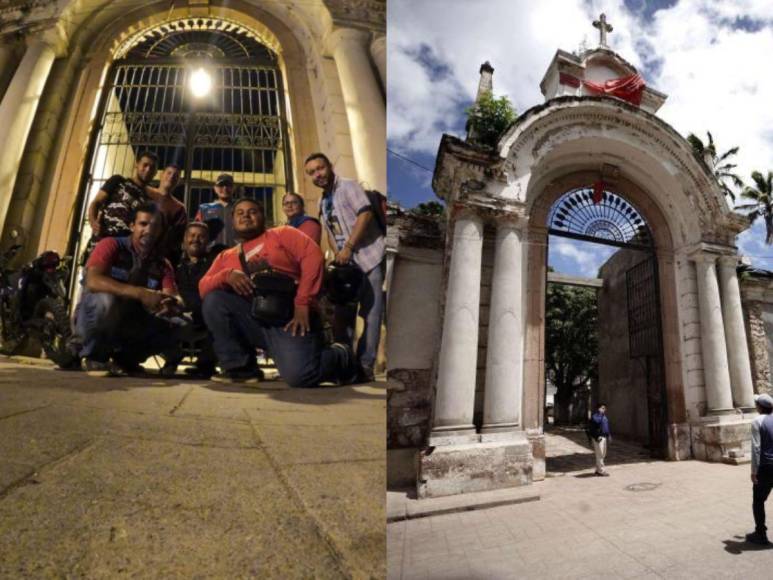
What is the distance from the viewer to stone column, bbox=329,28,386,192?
103 inches

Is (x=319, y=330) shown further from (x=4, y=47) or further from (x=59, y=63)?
(x=4, y=47)

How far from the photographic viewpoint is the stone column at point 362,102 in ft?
8.55

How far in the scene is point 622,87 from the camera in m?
6.79

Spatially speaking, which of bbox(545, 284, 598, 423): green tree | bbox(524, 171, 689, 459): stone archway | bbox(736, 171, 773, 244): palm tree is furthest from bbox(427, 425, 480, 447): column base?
bbox(545, 284, 598, 423): green tree

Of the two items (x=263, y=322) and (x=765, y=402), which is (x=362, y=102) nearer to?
(x=263, y=322)

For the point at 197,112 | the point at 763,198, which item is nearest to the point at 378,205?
the point at 197,112

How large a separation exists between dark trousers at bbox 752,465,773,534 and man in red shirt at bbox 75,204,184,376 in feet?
13.1

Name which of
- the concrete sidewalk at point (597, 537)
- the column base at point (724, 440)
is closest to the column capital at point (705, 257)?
the column base at point (724, 440)

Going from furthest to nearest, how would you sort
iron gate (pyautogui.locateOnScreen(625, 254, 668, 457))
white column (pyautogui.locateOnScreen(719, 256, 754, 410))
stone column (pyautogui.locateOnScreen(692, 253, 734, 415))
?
iron gate (pyautogui.locateOnScreen(625, 254, 668, 457)), white column (pyautogui.locateOnScreen(719, 256, 754, 410)), stone column (pyautogui.locateOnScreen(692, 253, 734, 415))

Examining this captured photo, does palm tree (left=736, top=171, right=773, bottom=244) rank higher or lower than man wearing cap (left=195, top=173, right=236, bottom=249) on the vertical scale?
higher

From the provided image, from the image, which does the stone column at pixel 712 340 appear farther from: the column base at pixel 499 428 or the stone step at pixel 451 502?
the stone step at pixel 451 502

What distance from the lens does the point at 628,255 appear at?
8.75 m

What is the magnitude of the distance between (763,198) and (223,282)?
1227cm

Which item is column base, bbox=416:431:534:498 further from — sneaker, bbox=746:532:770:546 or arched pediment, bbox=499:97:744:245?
arched pediment, bbox=499:97:744:245
